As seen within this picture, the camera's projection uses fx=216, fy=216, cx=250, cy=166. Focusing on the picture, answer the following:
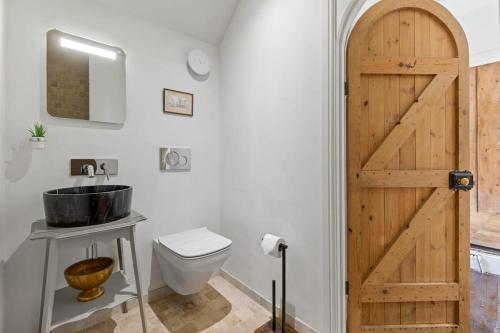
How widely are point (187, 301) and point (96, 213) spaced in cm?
104

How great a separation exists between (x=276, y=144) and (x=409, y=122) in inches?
31.5

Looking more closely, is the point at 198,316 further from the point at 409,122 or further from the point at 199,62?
the point at 199,62

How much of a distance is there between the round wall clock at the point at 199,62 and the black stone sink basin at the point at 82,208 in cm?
121

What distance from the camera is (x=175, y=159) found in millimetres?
1821

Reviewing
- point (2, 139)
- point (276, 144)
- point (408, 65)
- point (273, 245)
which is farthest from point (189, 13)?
point (273, 245)

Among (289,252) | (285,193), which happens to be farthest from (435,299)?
(285,193)

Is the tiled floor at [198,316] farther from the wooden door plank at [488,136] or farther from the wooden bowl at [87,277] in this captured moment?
the wooden door plank at [488,136]

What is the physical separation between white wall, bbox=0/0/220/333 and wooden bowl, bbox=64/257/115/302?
0.15 metres

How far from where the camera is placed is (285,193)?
4.88 ft

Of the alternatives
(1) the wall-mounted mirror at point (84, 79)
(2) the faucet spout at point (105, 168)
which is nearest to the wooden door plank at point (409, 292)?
(2) the faucet spout at point (105, 168)

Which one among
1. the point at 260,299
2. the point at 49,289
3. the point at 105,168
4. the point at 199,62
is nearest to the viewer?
the point at 49,289

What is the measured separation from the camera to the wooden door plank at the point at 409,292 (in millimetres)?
1272

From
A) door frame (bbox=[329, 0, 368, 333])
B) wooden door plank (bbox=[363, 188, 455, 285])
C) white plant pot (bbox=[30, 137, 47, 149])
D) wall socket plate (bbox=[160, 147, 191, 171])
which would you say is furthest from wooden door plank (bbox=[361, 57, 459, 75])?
white plant pot (bbox=[30, 137, 47, 149])

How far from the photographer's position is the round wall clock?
1.87 metres
